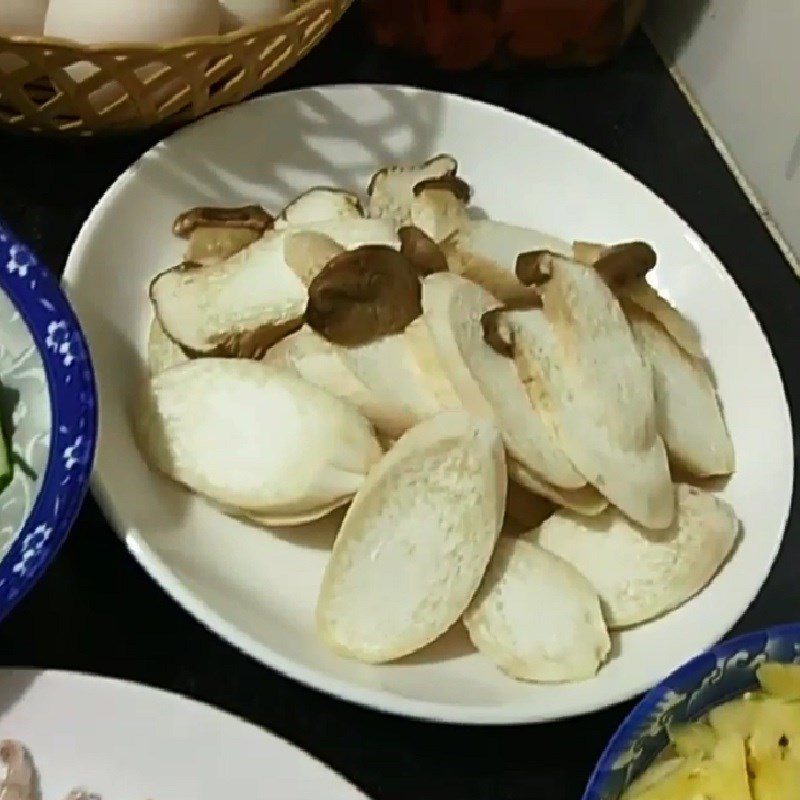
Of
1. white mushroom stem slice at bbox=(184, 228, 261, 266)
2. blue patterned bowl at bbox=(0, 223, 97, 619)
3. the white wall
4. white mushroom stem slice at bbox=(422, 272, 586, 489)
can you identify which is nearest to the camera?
blue patterned bowl at bbox=(0, 223, 97, 619)

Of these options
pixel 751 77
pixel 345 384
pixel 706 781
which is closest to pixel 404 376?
pixel 345 384

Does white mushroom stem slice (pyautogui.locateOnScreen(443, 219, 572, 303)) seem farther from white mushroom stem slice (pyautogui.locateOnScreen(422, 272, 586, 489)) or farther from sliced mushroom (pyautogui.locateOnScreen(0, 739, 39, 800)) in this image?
sliced mushroom (pyautogui.locateOnScreen(0, 739, 39, 800))

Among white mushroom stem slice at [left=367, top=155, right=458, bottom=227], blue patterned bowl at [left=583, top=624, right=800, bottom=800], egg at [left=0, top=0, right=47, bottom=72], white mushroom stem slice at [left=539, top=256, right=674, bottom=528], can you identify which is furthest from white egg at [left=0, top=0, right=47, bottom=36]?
blue patterned bowl at [left=583, top=624, right=800, bottom=800]

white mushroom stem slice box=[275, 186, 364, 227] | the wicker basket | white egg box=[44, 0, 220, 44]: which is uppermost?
white egg box=[44, 0, 220, 44]

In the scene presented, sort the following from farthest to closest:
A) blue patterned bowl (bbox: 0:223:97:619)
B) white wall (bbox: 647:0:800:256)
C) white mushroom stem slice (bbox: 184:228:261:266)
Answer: white wall (bbox: 647:0:800:256) < white mushroom stem slice (bbox: 184:228:261:266) < blue patterned bowl (bbox: 0:223:97:619)

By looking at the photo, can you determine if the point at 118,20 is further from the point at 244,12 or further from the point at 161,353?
the point at 161,353

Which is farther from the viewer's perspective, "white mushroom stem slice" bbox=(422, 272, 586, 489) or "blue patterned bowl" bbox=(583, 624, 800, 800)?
"white mushroom stem slice" bbox=(422, 272, 586, 489)
